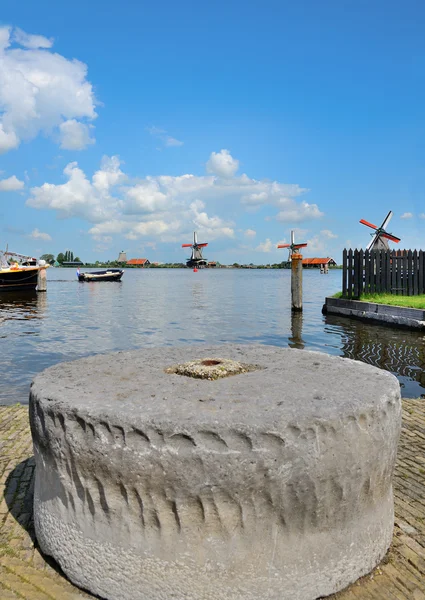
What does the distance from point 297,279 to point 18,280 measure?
31.8m

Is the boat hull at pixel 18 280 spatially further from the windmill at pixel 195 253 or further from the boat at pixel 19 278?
the windmill at pixel 195 253

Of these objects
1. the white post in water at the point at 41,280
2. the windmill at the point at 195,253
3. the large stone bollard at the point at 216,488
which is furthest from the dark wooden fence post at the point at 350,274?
the windmill at the point at 195,253

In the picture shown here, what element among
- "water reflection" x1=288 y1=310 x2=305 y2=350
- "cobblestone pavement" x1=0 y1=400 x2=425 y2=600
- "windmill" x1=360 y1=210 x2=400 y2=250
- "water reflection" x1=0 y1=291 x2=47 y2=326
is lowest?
"water reflection" x1=288 y1=310 x2=305 y2=350

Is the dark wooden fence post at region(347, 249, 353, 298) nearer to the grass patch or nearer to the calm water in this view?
the grass patch

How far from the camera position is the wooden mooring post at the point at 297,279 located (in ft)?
79.3

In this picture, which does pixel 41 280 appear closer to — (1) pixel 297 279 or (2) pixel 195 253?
(1) pixel 297 279

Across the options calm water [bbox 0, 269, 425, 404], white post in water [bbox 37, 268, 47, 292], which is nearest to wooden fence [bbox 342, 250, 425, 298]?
calm water [bbox 0, 269, 425, 404]

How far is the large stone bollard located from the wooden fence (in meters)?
20.3

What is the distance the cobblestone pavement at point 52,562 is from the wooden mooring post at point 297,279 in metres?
18.9

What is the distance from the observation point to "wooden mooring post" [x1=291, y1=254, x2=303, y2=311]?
24.2m

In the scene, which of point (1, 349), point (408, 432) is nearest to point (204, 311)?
point (1, 349)

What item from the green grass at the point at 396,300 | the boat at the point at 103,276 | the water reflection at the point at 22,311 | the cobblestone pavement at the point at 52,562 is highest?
the boat at the point at 103,276

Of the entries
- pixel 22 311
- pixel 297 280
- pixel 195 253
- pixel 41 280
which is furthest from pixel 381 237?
pixel 195 253

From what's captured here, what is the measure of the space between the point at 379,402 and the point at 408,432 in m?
3.35
